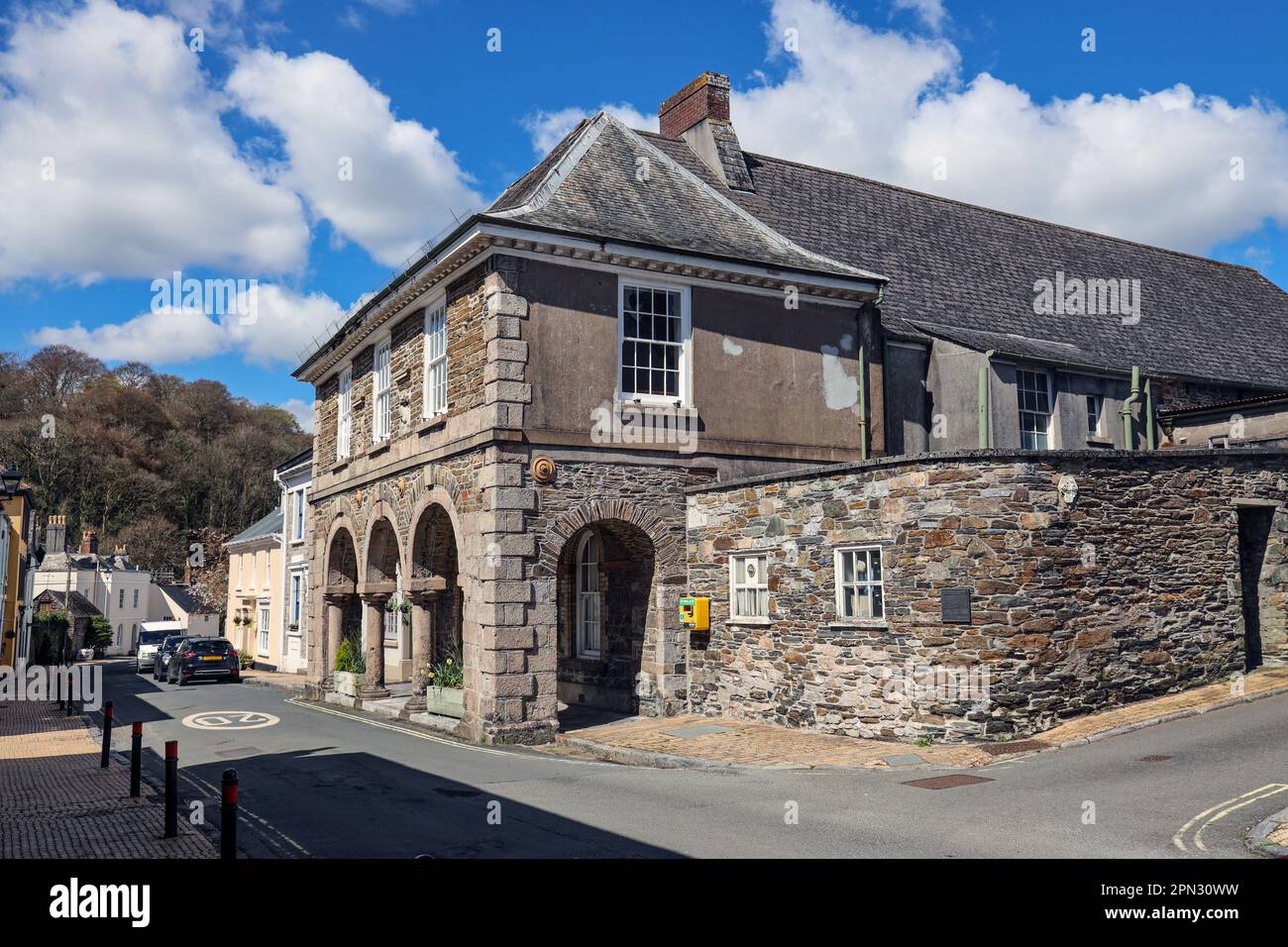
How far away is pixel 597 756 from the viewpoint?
49.0ft

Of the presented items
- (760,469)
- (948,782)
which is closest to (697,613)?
(760,469)

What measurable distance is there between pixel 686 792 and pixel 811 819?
2.04m

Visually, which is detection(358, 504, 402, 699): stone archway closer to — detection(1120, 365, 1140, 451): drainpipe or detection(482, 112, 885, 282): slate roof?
detection(482, 112, 885, 282): slate roof

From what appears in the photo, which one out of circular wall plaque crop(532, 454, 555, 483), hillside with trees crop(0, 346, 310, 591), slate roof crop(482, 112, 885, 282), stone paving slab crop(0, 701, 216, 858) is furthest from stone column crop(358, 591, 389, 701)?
hillside with trees crop(0, 346, 310, 591)

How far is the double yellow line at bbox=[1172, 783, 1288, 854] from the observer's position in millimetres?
8383

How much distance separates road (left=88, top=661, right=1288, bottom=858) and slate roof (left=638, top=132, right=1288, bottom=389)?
1073 centimetres

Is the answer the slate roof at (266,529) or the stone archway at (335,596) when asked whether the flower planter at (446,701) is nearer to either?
the stone archway at (335,596)

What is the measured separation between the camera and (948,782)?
1141cm

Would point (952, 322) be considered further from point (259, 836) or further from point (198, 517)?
point (198, 517)

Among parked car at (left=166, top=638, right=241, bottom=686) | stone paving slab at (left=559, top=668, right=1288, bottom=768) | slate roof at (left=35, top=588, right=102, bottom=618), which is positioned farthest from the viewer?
slate roof at (left=35, top=588, right=102, bottom=618)

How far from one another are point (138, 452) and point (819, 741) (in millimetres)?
56950

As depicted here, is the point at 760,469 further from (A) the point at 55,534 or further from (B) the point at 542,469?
(A) the point at 55,534

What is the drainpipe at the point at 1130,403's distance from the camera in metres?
21.1
